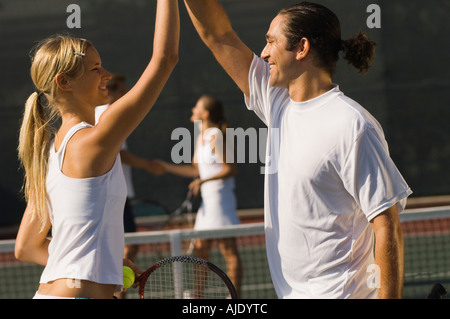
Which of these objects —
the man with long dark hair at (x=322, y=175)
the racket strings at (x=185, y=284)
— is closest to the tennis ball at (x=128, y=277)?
the racket strings at (x=185, y=284)

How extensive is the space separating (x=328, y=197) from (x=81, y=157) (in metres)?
0.74

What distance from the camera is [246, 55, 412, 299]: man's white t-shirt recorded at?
2.15 meters

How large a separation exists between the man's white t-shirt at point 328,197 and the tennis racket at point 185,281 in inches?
14.5

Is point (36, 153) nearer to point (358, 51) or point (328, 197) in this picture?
point (328, 197)

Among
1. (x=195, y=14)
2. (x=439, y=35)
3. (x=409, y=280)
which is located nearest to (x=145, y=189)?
(x=439, y=35)

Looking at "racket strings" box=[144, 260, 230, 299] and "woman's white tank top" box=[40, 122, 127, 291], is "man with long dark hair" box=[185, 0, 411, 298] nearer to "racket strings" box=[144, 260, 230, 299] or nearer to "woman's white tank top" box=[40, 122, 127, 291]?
"woman's white tank top" box=[40, 122, 127, 291]

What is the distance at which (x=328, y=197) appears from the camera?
225 centimetres

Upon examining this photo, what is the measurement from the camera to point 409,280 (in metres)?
5.61

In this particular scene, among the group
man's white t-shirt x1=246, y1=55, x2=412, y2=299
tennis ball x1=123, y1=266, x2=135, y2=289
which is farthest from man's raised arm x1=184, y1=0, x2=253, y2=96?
tennis ball x1=123, y1=266, x2=135, y2=289

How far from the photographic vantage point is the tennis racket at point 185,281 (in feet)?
8.76

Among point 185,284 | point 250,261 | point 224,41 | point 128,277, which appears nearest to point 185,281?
point 185,284

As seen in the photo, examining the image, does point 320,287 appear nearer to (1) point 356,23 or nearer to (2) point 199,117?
(2) point 199,117

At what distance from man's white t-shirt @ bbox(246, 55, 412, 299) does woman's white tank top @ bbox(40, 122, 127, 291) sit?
1.59ft

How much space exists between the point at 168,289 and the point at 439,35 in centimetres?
844
